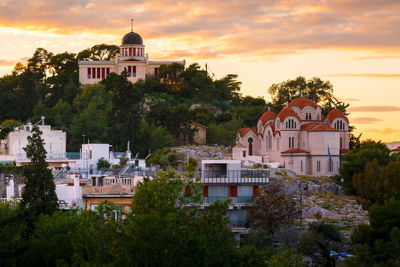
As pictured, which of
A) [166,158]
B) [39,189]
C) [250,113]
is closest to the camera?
[39,189]

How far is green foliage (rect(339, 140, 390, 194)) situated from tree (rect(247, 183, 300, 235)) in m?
23.2

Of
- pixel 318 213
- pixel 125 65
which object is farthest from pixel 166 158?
pixel 125 65

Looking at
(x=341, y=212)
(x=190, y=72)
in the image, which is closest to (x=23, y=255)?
(x=341, y=212)

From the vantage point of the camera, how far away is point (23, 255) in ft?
125

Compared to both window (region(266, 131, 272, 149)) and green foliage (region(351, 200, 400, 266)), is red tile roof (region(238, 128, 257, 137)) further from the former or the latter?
green foliage (region(351, 200, 400, 266))

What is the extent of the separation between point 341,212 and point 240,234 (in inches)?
808

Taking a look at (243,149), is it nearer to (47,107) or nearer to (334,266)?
(47,107)

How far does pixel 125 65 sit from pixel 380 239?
6705 centimetres

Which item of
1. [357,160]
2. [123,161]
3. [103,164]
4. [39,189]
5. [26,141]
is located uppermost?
[26,141]

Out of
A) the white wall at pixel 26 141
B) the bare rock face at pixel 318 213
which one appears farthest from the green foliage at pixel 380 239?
the white wall at pixel 26 141

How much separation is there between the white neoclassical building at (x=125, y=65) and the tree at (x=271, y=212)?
5197 centimetres

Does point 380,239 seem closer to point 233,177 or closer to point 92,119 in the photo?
point 233,177

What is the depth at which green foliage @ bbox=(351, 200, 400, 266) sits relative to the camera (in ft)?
154

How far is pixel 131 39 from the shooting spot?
374ft
